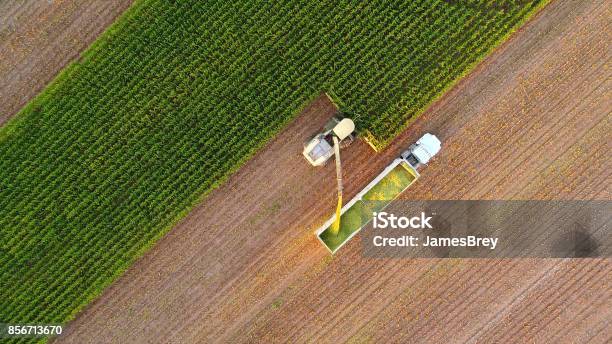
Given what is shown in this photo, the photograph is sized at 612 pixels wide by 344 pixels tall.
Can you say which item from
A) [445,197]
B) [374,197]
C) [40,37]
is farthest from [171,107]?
[445,197]

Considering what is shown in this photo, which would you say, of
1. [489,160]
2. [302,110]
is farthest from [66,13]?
[489,160]

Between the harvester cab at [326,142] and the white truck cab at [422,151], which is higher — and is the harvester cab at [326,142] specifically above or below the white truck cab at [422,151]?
above

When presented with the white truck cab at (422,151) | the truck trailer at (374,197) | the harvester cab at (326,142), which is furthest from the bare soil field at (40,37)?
the white truck cab at (422,151)

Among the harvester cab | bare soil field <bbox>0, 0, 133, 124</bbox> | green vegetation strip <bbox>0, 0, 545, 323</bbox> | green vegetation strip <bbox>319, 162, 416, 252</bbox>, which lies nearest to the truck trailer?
green vegetation strip <bbox>319, 162, 416, 252</bbox>

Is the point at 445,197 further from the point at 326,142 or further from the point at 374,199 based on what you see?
the point at 326,142

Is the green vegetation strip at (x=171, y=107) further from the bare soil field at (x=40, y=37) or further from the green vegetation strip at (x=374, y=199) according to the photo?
the green vegetation strip at (x=374, y=199)
